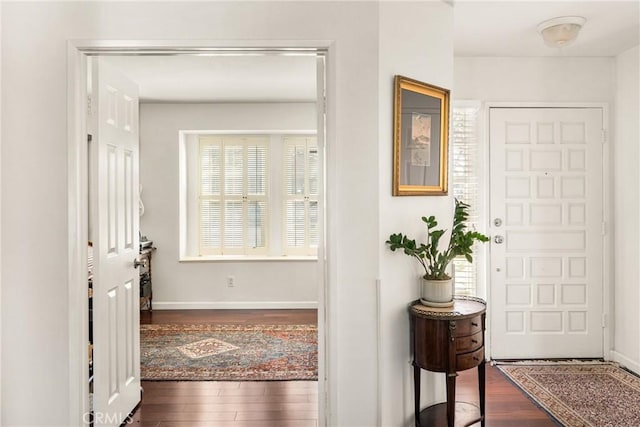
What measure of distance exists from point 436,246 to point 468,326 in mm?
433

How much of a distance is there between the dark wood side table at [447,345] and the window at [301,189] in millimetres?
3238

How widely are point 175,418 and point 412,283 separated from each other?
166cm

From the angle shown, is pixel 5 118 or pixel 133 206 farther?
pixel 133 206

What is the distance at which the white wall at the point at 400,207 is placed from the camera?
7.62 ft

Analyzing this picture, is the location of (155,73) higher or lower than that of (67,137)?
higher

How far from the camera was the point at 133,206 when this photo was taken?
2.83m

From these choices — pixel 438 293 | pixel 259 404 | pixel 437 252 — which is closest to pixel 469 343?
pixel 438 293

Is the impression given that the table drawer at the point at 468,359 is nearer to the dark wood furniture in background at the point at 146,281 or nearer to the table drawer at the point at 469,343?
the table drawer at the point at 469,343

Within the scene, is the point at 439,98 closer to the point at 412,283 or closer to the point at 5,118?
the point at 412,283

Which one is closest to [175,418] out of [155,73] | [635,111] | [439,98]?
[439,98]

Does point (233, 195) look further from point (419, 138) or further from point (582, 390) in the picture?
point (582, 390)

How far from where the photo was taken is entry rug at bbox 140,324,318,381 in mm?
3369

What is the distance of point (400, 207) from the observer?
239 centimetres

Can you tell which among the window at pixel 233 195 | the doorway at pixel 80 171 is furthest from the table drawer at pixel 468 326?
the window at pixel 233 195
